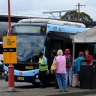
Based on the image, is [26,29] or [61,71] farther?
[26,29]

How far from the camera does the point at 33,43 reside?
21891 millimetres

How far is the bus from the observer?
70.8 ft

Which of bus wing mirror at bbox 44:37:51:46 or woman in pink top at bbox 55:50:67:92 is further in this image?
bus wing mirror at bbox 44:37:51:46

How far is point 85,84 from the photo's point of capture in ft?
68.9

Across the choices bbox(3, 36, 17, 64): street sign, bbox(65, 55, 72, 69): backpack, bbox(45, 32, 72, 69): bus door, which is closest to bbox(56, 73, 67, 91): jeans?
bbox(65, 55, 72, 69): backpack

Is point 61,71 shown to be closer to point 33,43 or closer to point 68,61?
point 68,61

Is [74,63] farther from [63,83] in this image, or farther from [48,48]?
[63,83]

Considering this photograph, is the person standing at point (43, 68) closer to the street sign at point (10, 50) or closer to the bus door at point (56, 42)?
the bus door at point (56, 42)

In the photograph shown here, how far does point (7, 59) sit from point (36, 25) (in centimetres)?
406

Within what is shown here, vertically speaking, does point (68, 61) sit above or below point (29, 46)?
below

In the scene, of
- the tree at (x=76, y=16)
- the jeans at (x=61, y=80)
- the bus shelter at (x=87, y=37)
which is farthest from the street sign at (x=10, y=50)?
the tree at (x=76, y=16)

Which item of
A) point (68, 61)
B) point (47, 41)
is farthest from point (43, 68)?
point (47, 41)

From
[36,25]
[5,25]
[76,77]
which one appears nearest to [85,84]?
[76,77]

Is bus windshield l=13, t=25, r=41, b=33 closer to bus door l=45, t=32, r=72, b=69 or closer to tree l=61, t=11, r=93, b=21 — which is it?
bus door l=45, t=32, r=72, b=69
